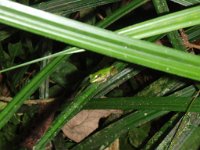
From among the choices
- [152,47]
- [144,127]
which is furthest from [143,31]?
[144,127]

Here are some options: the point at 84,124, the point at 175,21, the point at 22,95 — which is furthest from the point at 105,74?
the point at 84,124

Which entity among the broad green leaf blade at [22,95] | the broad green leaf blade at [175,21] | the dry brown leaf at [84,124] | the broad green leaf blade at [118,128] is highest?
the broad green leaf blade at [175,21]

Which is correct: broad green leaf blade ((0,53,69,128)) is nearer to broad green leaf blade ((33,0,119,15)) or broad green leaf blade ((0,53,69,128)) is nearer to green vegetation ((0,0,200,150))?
green vegetation ((0,0,200,150))

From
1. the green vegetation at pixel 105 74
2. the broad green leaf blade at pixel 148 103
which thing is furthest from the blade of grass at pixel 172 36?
the broad green leaf blade at pixel 148 103

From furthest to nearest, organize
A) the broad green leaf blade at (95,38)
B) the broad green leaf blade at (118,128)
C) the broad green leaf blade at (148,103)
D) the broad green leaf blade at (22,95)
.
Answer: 1. the broad green leaf blade at (118,128)
2. the broad green leaf blade at (148,103)
3. the broad green leaf blade at (22,95)
4. the broad green leaf blade at (95,38)

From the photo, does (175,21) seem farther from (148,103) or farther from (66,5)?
(66,5)

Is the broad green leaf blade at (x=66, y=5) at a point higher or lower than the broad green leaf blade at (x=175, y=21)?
lower

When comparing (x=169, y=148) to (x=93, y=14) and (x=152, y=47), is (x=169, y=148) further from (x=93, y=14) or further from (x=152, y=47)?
(x=93, y=14)

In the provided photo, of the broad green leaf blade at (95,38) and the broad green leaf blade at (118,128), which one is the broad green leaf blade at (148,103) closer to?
the broad green leaf blade at (118,128)
